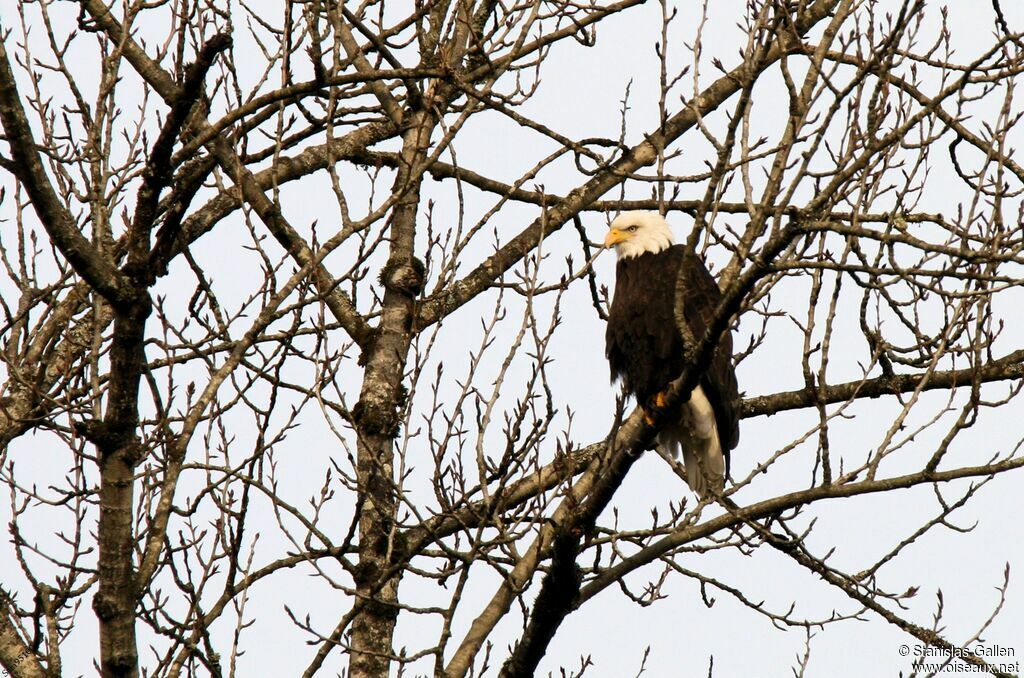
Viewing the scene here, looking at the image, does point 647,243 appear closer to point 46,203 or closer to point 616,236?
point 616,236

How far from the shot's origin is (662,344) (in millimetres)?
5062

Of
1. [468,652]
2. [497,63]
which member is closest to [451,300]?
[497,63]

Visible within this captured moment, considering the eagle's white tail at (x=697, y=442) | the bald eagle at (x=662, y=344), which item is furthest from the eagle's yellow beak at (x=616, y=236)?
the eagle's white tail at (x=697, y=442)

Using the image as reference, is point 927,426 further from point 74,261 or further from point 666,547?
point 74,261

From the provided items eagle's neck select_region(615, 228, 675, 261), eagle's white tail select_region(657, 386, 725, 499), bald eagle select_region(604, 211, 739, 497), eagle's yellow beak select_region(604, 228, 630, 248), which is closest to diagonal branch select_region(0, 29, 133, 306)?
bald eagle select_region(604, 211, 739, 497)

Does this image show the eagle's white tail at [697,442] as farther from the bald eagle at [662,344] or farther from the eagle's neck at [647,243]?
the eagle's neck at [647,243]

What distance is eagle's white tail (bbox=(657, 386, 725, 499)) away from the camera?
215 inches

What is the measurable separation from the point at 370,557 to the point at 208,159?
1485 millimetres

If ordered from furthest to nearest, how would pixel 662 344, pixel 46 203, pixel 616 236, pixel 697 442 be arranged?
pixel 697 442
pixel 616 236
pixel 662 344
pixel 46 203

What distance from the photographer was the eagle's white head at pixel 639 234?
5453 mm

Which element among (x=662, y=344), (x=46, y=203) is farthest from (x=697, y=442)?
(x=46, y=203)

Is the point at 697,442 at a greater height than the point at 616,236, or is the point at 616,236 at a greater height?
the point at 616,236

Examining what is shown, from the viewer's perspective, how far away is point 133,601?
2.78 m

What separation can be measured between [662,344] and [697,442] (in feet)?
2.54
